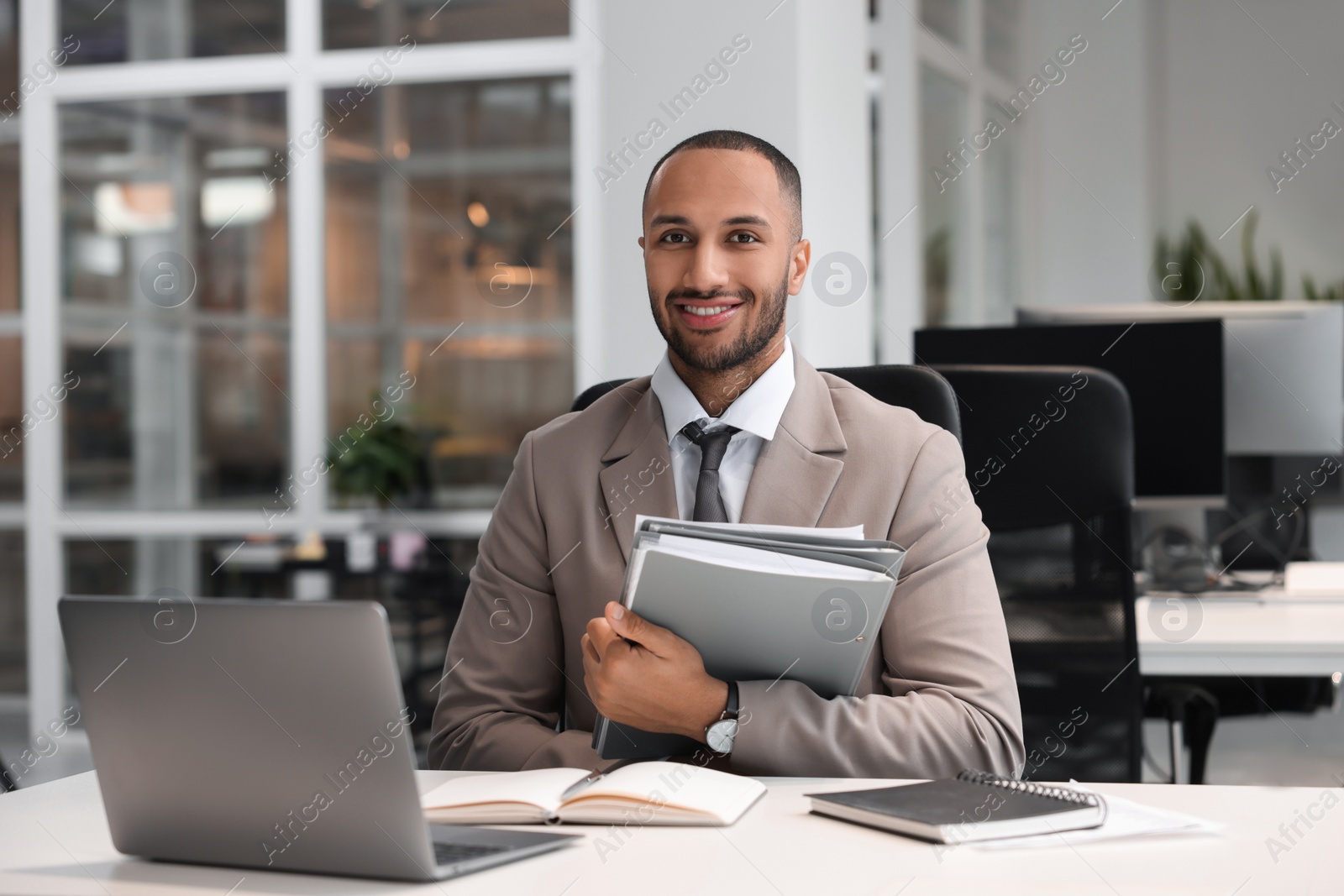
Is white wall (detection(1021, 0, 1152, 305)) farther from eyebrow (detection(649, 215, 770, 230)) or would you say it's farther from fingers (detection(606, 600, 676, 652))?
fingers (detection(606, 600, 676, 652))

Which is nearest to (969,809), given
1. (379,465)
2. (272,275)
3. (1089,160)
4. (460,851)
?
(460,851)

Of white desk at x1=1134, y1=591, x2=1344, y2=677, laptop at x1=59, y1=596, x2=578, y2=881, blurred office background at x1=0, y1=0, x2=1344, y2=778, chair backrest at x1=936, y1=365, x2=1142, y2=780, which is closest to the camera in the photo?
laptop at x1=59, y1=596, x2=578, y2=881

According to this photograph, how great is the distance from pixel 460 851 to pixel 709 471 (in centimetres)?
66

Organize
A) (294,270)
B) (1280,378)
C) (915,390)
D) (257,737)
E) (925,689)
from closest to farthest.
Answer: (257,737)
(925,689)
(915,390)
(1280,378)
(294,270)

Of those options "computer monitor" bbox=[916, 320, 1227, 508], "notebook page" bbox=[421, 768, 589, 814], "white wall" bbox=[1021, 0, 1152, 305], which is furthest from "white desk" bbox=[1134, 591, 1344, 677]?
"white wall" bbox=[1021, 0, 1152, 305]

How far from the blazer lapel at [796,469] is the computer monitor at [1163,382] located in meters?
1.27

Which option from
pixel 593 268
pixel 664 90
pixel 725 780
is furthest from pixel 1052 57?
pixel 725 780

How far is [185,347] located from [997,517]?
148 inches

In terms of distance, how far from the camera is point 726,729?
1199 mm

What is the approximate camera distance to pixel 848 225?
3.38 metres

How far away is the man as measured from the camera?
135 centimetres

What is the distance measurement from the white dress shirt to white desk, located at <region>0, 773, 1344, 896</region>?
1.75 ft

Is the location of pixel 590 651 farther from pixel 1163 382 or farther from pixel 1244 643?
pixel 1163 382

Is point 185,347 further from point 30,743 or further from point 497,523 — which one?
point 497,523
